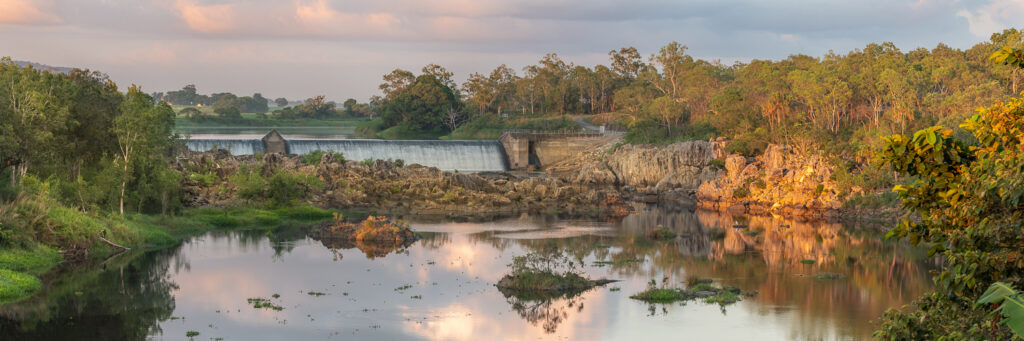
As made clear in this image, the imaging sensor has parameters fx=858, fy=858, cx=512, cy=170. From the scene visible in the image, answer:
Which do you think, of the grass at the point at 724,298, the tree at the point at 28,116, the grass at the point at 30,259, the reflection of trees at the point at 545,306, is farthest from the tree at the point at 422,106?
the grass at the point at 724,298

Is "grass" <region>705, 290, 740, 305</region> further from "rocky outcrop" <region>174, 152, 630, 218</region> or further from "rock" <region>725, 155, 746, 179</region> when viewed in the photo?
"rock" <region>725, 155, 746, 179</region>

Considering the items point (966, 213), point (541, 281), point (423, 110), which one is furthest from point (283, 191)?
point (423, 110)

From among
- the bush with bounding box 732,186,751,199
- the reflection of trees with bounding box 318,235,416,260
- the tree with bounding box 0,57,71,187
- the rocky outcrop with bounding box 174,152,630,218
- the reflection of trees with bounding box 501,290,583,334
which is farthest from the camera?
the bush with bounding box 732,186,751,199

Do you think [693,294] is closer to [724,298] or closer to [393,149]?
[724,298]

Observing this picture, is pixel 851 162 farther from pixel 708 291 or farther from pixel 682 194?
pixel 708 291

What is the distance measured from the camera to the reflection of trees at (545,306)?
2488 cm

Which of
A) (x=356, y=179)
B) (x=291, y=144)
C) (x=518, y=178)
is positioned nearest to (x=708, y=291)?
(x=356, y=179)

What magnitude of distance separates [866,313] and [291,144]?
2148 inches

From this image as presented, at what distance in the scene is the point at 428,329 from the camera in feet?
76.6

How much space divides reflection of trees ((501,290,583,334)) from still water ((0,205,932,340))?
0.29 feet

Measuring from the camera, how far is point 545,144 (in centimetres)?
8381

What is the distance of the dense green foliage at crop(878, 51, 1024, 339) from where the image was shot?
9.29 m

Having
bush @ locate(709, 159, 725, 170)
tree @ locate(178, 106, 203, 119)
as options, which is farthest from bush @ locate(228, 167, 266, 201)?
tree @ locate(178, 106, 203, 119)

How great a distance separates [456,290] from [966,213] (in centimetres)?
2080
